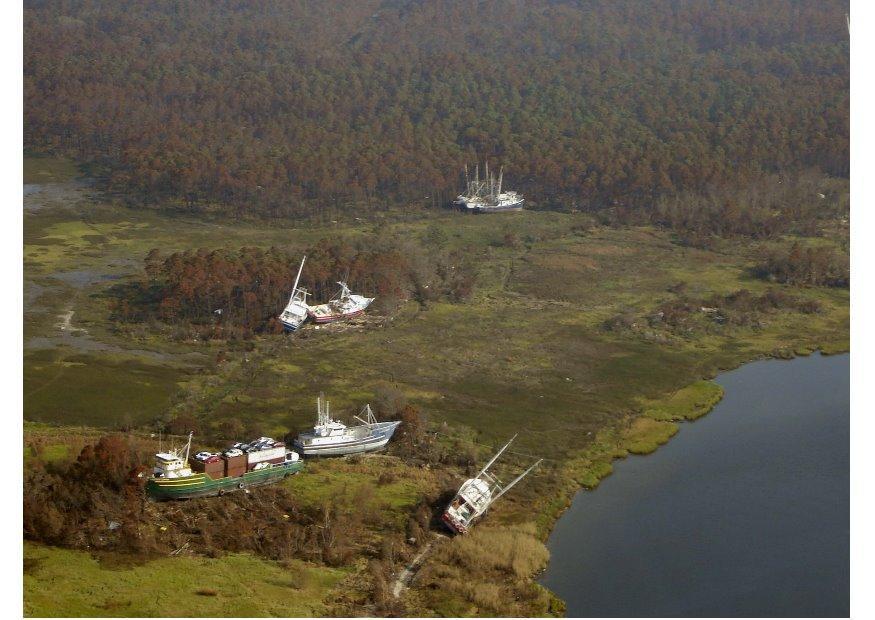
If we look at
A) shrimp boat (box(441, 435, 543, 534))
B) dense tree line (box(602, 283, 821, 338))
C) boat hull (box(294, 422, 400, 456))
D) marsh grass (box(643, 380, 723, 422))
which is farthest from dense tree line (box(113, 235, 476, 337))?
shrimp boat (box(441, 435, 543, 534))

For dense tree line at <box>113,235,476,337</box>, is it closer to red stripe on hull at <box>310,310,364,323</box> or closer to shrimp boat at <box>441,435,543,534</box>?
red stripe on hull at <box>310,310,364,323</box>

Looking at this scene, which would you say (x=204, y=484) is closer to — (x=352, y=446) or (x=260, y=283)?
(x=352, y=446)

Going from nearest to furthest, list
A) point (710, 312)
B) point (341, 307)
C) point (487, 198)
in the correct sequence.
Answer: point (341, 307) < point (710, 312) < point (487, 198)

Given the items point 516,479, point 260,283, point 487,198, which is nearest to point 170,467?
point 516,479

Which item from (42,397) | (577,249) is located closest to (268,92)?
(577,249)

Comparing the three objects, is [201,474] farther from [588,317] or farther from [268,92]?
[268,92]

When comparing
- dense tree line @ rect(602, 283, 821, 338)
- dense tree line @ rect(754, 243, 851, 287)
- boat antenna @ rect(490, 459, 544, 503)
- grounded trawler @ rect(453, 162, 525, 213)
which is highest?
grounded trawler @ rect(453, 162, 525, 213)
